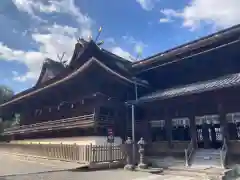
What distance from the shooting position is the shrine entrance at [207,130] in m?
12.7

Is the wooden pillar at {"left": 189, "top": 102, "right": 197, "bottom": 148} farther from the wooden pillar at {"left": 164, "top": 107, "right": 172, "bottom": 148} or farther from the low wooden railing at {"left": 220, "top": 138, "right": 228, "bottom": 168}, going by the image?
the low wooden railing at {"left": 220, "top": 138, "right": 228, "bottom": 168}

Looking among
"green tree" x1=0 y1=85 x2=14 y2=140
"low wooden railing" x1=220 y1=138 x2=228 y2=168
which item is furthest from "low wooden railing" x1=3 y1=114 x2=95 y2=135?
"green tree" x1=0 y1=85 x2=14 y2=140

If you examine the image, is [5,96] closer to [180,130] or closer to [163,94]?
[163,94]

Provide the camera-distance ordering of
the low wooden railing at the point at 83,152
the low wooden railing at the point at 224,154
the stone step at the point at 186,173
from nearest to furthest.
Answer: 1. the stone step at the point at 186,173
2. the low wooden railing at the point at 224,154
3. the low wooden railing at the point at 83,152

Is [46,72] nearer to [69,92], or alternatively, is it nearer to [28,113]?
[28,113]

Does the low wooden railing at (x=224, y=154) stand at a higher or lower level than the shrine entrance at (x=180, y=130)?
lower

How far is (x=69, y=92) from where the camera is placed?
19.5 m

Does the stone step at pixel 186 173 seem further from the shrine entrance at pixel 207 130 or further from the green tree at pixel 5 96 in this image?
the green tree at pixel 5 96

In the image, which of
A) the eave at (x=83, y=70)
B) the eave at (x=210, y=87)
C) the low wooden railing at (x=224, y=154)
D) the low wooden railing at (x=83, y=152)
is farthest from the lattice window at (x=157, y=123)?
the low wooden railing at (x=224, y=154)

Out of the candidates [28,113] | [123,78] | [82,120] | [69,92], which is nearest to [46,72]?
[28,113]

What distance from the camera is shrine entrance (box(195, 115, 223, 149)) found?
12727 millimetres

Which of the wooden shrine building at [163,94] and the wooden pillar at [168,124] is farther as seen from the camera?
the wooden pillar at [168,124]

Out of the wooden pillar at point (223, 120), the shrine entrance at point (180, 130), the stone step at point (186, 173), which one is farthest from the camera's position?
the shrine entrance at point (180, 130)

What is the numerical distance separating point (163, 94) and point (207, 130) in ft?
10.1
